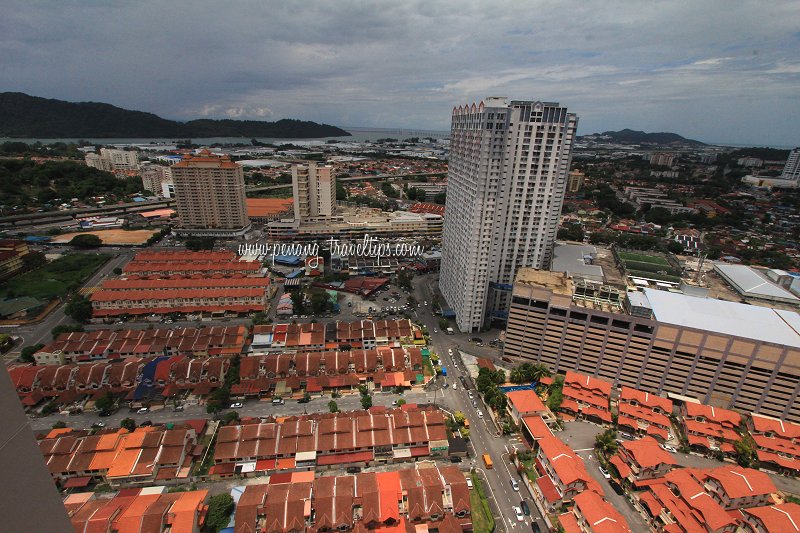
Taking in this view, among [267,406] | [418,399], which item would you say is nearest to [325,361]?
[267,406]

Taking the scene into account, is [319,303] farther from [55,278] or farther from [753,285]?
[753,285]

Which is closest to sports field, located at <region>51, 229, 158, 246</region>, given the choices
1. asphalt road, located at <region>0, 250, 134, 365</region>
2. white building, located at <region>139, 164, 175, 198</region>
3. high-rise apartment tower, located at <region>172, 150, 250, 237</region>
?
high-rise apartment tower, located at <region>172, 150, 250, 237</region>

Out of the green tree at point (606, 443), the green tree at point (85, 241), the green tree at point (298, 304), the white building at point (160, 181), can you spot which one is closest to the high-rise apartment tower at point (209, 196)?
the green tree at point (85, 241)

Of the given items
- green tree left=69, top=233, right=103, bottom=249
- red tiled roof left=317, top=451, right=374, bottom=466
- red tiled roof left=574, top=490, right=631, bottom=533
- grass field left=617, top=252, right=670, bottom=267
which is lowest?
red tiled roof left=317, top=451, right=374, bottom=466

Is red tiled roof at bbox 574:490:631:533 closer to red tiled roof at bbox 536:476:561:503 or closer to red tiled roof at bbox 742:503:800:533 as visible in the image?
red tiled roof at bbox 536:476:561:503

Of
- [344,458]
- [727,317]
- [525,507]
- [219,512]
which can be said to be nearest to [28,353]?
[219,512]

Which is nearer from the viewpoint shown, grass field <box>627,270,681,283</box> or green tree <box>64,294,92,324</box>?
green tree <box>64,294,92,324</box>

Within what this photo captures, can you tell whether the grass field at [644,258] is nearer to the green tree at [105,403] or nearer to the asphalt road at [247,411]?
the asphalt road at [247,411]
